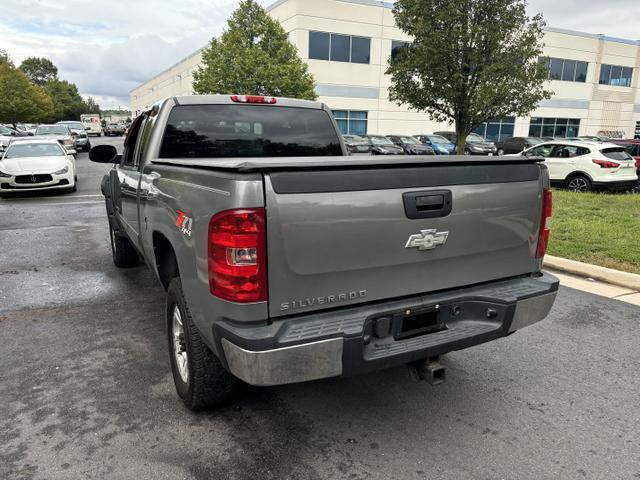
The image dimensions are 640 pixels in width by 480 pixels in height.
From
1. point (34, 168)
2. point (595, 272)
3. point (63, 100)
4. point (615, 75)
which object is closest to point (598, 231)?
point (595, 272)

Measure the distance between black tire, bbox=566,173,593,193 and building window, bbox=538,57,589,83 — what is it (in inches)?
1373

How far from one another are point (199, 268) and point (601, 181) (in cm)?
1350

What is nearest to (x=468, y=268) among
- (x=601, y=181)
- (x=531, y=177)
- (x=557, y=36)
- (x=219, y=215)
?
(x=531, y=177)

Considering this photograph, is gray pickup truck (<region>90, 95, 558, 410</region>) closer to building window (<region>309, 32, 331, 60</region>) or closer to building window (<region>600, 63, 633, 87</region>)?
building window (<region>309, 32, 331, 60</region>)

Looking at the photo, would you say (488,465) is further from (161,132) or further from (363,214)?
(161,132)

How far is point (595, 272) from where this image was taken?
5875 millimetres

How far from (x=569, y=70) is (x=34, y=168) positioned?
151 feet

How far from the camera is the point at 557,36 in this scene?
43.1m

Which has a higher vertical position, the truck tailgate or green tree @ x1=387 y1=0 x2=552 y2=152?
green tree @ x1=387 y1=0 x2=552 y2=152

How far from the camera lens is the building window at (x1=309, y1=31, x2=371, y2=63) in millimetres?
35375

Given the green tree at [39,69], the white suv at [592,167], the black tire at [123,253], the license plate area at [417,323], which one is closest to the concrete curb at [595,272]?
the license plate area at [417,323]

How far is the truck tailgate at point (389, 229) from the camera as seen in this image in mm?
2240

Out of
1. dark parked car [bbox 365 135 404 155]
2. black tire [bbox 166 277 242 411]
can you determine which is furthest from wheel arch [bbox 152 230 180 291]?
dark parked car [bbox 365 135 404 155]

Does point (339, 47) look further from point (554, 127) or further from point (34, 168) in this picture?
point (34, 168)
